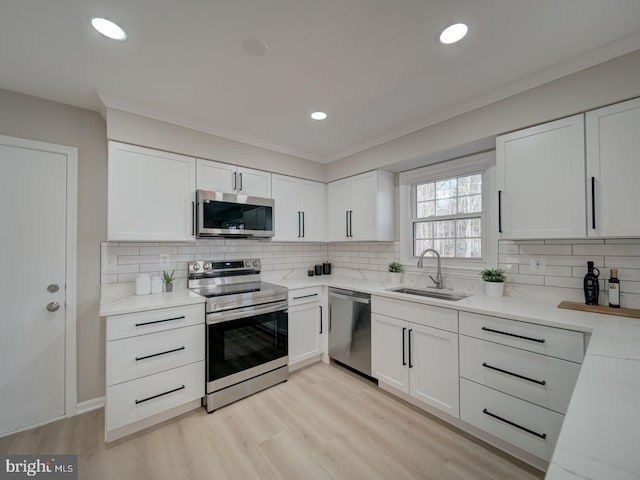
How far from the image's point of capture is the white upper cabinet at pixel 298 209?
10.5 ft

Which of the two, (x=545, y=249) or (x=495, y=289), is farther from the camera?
(x=495, y=289)

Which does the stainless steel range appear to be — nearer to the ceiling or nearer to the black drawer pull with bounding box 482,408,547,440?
the ceiling

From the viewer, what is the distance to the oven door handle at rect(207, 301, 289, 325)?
7.40 feet

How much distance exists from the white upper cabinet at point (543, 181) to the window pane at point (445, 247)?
0.68 m

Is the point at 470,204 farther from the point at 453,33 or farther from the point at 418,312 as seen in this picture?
the point at 453,33

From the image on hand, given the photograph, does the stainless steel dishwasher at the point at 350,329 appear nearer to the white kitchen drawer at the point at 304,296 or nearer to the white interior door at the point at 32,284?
the white kitchen drawer at the point at 304,296

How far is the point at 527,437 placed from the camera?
65.5 inches

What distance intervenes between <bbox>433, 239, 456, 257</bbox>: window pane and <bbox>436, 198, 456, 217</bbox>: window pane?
0.29m

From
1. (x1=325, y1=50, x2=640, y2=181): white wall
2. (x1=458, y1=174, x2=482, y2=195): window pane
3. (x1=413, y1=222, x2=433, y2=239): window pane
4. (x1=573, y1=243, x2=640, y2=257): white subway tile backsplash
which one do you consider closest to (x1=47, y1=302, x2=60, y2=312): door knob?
(x1=325, y1=50, x2=640, y2=181): white wall

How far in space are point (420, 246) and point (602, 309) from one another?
1.54 meters

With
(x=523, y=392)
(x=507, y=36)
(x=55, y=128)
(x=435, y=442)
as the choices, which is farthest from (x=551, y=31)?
(x=55, y=128)

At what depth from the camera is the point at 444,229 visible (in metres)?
2.85

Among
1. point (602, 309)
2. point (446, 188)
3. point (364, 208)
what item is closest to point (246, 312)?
point (364, 208)

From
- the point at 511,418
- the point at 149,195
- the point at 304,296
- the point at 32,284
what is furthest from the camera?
the point at 304,296
